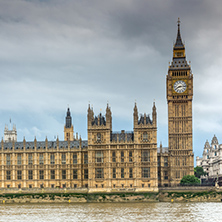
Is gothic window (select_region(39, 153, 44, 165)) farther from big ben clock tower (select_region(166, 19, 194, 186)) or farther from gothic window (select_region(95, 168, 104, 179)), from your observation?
big ben clock tower (select_region(166, 19, 194, 186))

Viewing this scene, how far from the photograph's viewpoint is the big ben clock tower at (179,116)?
6988 inches

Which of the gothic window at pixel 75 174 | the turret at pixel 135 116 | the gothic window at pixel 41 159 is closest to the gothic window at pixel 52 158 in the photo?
the gothic window at pixel 41 159

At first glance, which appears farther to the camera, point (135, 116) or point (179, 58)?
point (179, 58)

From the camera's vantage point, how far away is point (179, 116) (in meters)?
183

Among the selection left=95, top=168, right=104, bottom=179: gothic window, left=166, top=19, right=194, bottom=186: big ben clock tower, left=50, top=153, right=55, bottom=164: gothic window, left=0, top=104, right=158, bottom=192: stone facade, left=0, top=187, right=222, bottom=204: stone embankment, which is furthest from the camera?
left=166, top=19, right=194, bottom=186: big ben clock tower

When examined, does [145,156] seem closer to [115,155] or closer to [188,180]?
[115,155]

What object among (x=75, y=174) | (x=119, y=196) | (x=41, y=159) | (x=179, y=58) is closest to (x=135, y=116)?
(x=119, y=196)

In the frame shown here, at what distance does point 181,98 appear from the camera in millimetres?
183500

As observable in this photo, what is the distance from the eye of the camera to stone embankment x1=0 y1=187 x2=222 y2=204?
457 ft

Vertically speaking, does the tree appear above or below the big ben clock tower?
below

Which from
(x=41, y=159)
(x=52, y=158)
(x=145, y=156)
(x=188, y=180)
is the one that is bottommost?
(x=188, y=180)

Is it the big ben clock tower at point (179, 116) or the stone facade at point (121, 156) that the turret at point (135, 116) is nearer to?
the stone facade at point (121, 156)

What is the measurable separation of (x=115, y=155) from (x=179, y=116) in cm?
4243

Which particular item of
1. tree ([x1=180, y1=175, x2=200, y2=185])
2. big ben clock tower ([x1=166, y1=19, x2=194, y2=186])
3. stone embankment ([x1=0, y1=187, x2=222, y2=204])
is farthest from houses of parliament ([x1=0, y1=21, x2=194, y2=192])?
tree ([x1=180, y1=175, x2=200, y2=185])
